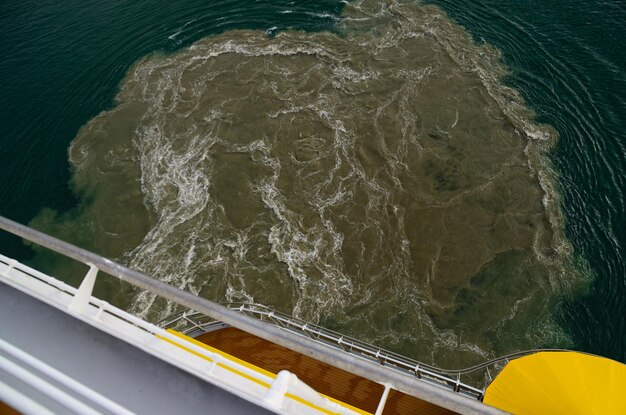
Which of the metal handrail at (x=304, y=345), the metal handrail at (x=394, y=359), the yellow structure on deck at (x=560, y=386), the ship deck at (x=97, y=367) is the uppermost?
the metal handrail at (x=304, y=345)

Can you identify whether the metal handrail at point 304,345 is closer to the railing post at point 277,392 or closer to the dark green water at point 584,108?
the railing post at point 277,392

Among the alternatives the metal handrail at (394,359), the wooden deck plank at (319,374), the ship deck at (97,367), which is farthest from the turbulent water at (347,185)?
the ship deck at (97,367)

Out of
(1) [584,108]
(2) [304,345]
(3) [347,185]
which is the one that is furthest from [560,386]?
(1) [584,108]

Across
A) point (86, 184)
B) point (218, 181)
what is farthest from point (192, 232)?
point (86, 184)

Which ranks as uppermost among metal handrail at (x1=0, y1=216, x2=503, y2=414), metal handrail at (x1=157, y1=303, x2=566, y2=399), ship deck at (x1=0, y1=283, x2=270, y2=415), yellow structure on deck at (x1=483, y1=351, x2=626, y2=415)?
metal handrail at (x1=0, y1=216, x2=503, y2=414)

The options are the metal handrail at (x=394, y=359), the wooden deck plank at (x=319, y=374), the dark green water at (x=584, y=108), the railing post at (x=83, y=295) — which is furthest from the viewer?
the dark green water at (x=584, y=108)

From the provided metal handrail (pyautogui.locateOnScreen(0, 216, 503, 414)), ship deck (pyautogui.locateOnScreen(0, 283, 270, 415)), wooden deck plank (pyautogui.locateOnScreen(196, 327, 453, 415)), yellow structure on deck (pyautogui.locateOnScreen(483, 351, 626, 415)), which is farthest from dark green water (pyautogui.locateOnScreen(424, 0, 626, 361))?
ship deck (pyautogui.locateOnScreen(0, 283, 270, 415))

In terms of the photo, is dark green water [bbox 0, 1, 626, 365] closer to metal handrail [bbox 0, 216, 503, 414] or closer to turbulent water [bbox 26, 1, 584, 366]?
turbulent water [bbox 26, 1, 584, 366]
